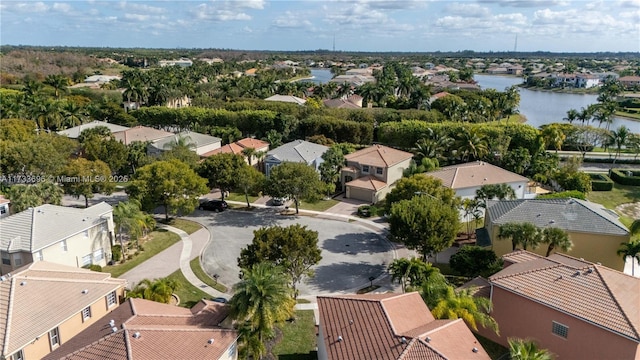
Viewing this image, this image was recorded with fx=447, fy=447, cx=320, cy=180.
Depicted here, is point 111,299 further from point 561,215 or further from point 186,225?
point 561,215

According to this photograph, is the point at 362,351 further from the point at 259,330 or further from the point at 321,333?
the point at 259,330

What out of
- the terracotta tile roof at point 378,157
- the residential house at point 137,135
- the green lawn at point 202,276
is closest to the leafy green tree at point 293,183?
the green lawn at point 202,276

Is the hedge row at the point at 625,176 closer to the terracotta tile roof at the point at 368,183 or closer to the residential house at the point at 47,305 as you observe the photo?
the terracotta tile roof at the point at 368,183

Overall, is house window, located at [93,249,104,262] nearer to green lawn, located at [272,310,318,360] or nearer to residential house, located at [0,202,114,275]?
residential house, located at [0,202,114,275]

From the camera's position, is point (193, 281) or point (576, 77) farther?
point (576, 77)

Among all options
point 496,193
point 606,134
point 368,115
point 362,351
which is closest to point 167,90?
point 368,115

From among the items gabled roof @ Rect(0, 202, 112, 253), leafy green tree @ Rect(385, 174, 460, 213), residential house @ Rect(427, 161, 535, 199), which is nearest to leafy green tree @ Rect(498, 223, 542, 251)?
leafy green tree @ Rect(385, 174, 460, 213)
